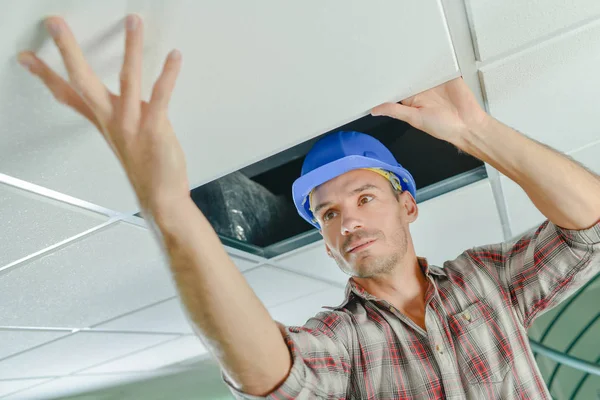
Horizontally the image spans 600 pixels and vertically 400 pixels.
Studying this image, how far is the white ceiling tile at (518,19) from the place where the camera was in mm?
1182

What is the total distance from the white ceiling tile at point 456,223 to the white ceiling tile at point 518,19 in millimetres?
828

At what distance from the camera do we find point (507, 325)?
1455 millimetres

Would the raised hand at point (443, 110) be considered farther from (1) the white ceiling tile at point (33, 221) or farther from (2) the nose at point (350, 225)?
(1) the white ceiling tile at point (33, 221)

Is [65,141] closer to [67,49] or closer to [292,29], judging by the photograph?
[67,49]

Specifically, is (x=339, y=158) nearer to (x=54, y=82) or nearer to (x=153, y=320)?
(x=54, y=82)

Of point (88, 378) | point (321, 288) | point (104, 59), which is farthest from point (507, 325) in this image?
point (88, 378)

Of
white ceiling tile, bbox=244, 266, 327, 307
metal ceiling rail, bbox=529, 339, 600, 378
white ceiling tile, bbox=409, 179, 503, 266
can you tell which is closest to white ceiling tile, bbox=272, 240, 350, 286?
white ceiling tile, bbox=244, 266, 327, 307

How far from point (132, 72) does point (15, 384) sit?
12.1ft

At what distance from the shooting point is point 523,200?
2.32 metres

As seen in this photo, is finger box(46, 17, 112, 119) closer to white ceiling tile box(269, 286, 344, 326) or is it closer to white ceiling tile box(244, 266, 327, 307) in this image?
white ceiling tile box(244, 266, 327, 307)

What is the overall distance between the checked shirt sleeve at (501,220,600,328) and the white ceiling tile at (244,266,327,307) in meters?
1.26

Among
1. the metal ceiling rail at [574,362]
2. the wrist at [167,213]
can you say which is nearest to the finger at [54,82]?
the wrist at [167,213]

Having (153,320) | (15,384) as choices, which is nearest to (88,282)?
(153,320)

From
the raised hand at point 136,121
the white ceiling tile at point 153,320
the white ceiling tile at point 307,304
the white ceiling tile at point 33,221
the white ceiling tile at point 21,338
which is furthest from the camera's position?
the white ceiling tile at point 307,304
